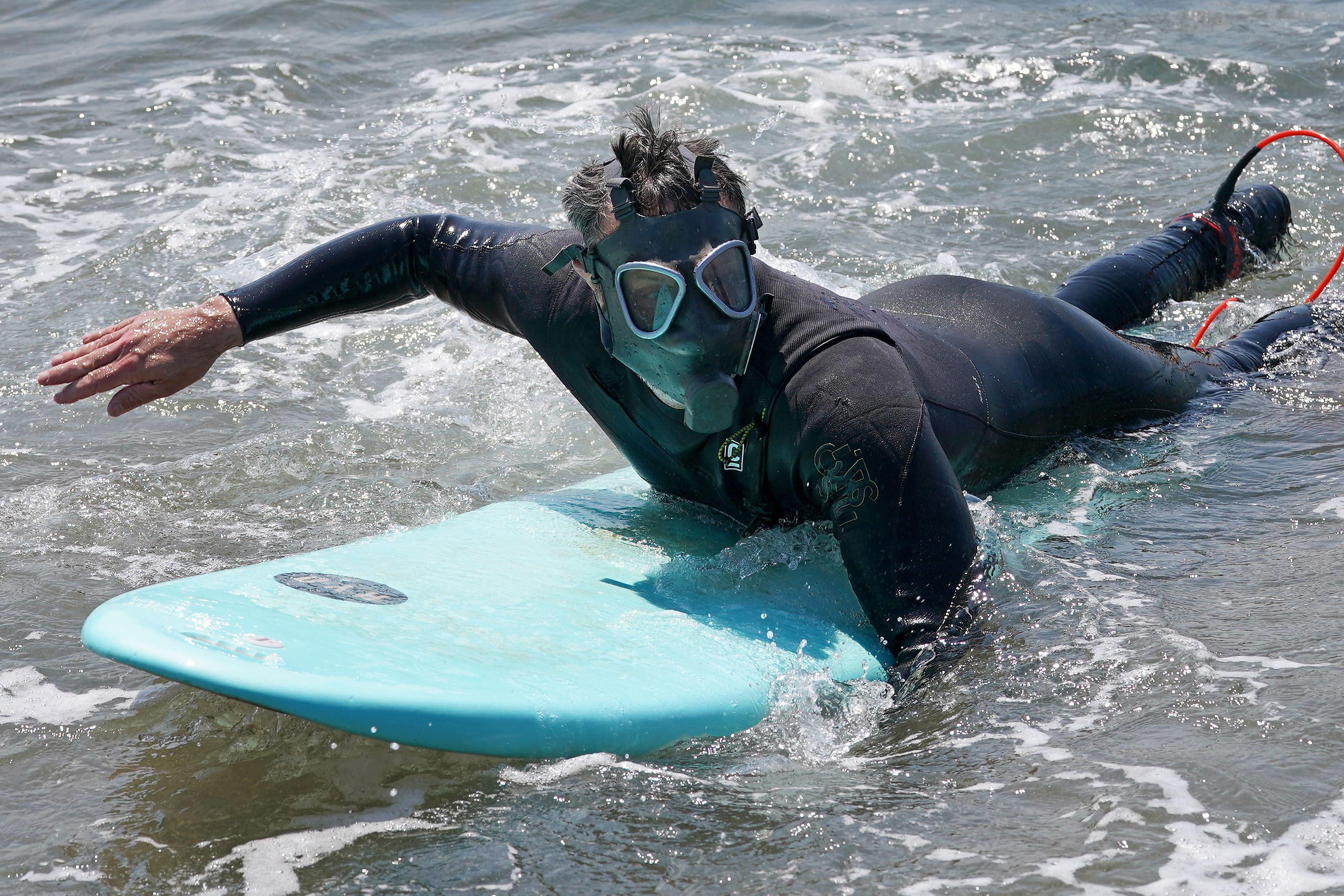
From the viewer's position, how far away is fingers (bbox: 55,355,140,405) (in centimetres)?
295

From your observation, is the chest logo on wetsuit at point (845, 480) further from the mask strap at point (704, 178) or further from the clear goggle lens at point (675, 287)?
the mask strap at point (704, 178)

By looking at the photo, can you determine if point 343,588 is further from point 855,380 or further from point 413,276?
point 855,380

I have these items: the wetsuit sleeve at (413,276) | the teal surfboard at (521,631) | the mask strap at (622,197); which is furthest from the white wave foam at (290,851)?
the wetsuit sleeve at (413,276)

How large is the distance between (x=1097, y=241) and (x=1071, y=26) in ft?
15.8

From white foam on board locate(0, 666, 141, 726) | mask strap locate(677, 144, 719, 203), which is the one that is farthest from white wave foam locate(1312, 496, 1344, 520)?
white foam on board locate(0, 666, 141, 726)

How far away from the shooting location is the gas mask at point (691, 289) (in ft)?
8.65

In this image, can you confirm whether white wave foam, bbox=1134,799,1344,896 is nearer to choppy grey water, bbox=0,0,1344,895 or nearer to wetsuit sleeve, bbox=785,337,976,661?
choppy grey water, bbox=0,0,1344,895

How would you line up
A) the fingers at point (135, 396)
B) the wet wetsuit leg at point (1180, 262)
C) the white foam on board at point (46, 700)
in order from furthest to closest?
the wet wetsuit leg at point (1180, 262) < the fingers at point (135, 396) < the white foam on board at point (46, 700)

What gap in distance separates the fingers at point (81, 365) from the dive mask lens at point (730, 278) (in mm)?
1493

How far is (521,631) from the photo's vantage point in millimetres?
2725

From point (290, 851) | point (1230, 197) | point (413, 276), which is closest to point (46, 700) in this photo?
point (290, 851)

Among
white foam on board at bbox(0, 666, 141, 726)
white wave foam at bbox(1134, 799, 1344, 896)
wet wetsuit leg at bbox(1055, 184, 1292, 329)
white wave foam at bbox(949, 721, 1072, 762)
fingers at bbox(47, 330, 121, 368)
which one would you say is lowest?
white foam on board at bbox(0, 666, 141, 726)

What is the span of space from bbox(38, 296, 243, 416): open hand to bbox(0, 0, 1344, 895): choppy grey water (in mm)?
666

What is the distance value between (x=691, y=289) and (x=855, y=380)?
0.42 m
